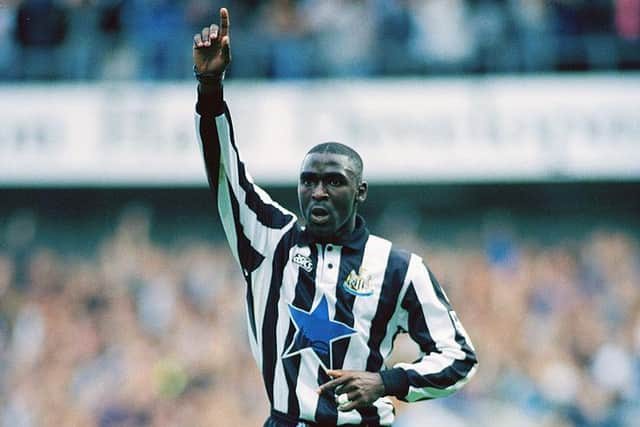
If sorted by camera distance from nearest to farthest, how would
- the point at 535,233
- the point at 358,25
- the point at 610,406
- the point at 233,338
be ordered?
1. the point at 610,406
2. the point at 233,338
3. the point at 358,25
4. the point at 535,233

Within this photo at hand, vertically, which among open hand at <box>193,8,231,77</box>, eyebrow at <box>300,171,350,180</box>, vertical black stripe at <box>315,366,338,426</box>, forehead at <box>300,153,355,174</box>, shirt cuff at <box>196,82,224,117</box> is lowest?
vertical black stripe at <box>315,366,338,426</box>

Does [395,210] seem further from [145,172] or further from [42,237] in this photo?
[42,237]

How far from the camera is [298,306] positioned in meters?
4.28

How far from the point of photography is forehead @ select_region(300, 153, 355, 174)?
424cm

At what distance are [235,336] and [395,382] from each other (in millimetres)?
7495

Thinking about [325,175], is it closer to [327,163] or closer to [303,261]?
[327,163]

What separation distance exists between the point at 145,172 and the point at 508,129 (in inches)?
161

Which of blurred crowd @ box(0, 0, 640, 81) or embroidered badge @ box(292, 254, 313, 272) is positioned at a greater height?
blurred crowd @ box(0, 0, 640, 81)

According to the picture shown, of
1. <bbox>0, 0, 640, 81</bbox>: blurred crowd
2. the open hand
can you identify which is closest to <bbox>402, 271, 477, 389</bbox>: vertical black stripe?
the open hand

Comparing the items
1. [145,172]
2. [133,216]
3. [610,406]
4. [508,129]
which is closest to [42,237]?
[133,216]

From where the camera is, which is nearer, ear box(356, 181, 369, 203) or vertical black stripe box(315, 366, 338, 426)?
vertical black stripe box(315, 366, 338, 426)

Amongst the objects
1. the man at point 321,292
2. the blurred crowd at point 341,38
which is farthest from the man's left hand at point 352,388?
the blurred crowd at point 341,38

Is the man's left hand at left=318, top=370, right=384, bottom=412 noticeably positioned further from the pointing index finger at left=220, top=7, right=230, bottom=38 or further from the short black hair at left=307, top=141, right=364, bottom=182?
the pointing index finger at left=220, top=7, right=230, bottom=38

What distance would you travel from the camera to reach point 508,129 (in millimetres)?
12125
